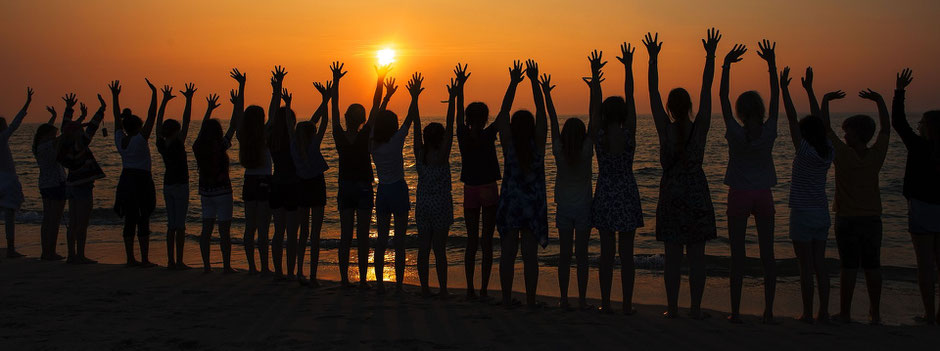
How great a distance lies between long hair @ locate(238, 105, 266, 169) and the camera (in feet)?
27.5

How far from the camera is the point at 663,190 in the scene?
21.7 ft

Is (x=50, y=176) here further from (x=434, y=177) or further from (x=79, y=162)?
(x=434, y=177)

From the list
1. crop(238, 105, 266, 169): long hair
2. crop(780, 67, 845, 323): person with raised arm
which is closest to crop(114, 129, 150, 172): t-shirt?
crop(238, 105, 266, 169): long hair

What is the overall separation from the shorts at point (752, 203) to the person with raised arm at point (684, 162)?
0.23 metres

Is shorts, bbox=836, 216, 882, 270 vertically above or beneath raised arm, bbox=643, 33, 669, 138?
beneath

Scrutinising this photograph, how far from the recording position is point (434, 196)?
7539mm

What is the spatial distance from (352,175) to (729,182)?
3.85 metres

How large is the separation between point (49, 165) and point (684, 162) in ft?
28.5

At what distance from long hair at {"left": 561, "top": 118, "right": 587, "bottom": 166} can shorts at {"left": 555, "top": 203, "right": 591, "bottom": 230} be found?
0.43m

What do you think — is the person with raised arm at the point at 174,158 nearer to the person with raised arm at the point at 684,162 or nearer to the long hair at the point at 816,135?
the person with raised arm at the point at 684,162

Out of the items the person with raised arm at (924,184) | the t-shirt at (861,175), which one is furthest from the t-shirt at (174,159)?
the person with raised arm at (924,184)

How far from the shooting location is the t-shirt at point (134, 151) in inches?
355

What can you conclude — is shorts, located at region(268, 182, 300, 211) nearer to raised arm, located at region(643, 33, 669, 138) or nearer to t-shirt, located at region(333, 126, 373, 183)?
t-shirt, located at region(333, 126, 373, 183)

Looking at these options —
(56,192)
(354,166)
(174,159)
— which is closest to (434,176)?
(354,166)
